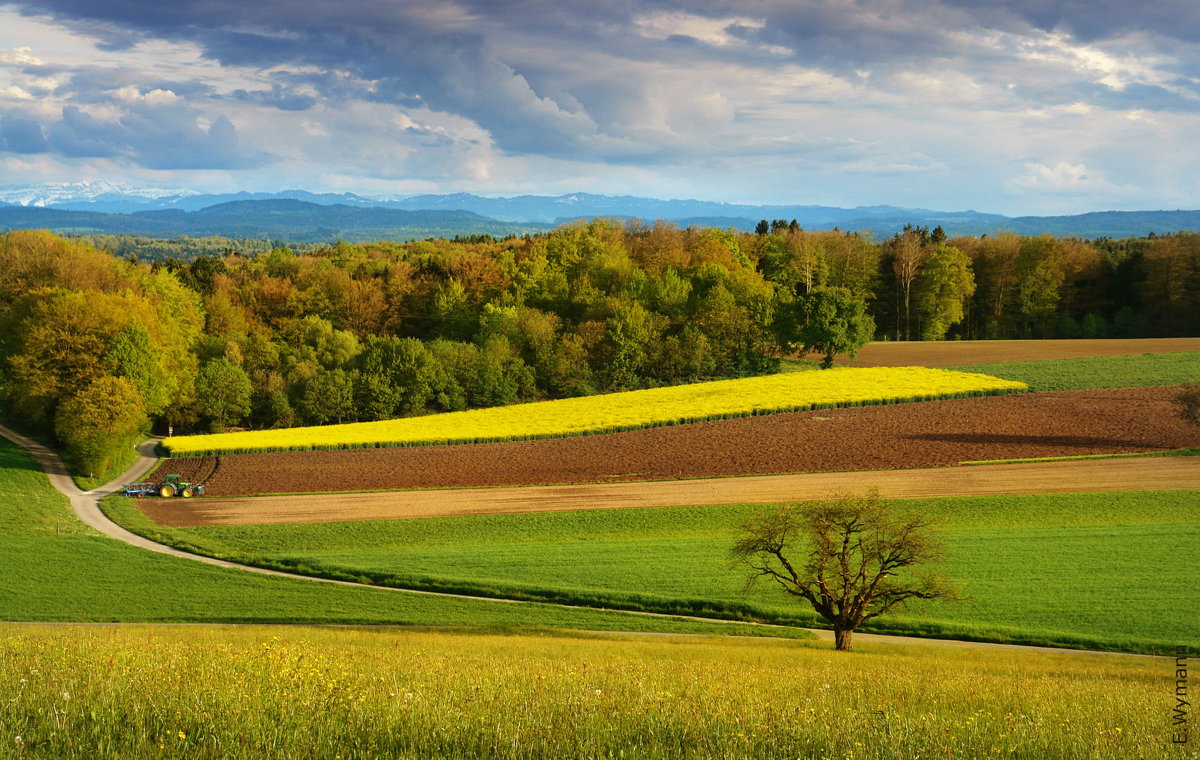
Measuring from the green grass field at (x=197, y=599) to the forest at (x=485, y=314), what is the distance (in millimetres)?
20425

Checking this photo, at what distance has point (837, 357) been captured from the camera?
91.1m

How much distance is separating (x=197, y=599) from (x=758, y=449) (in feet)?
116

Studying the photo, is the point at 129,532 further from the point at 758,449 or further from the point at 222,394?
the point at 758,449

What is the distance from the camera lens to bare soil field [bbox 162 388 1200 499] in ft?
166

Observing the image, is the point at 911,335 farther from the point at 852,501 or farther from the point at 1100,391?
the point at 852,501

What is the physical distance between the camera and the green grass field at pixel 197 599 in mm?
27672

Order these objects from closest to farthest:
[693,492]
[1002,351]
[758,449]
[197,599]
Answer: [197,599], [693,492], [758,449], [1002,351]

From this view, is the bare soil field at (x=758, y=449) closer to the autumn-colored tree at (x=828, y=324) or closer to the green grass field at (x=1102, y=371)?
the green grass field at (x=1102, y=371)

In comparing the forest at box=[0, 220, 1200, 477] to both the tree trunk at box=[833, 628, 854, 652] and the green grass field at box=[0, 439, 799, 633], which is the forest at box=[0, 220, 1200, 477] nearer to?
the green grass field at box=[0, 439, 799, 633]

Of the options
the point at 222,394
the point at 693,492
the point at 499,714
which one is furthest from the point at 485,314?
the point at 499,714

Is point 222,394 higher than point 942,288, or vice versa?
point 942,288

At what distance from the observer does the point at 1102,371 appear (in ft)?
243

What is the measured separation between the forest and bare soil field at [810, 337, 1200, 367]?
10494mm

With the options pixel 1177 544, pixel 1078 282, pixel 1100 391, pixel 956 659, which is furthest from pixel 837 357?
pixel 956 659
